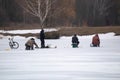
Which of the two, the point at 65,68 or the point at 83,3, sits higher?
the point at 83,3

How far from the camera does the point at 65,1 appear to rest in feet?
218

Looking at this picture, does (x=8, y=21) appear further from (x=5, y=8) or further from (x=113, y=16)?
(x=113, y=16)

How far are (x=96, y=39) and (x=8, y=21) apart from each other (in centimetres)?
3704

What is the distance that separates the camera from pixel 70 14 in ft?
210

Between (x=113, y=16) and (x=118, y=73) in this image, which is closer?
(x=118, y=73)

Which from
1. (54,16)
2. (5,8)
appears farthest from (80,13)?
(5,8)

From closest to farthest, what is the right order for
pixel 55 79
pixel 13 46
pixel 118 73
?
pixel 55 79
pixel 118 73
pixel 13 46

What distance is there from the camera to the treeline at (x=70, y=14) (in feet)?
211

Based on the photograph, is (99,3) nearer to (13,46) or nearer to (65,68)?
(13,46)

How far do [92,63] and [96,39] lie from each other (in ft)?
41.3

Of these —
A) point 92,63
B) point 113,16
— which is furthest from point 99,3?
point 92,63

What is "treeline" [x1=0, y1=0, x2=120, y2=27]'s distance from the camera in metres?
64.4

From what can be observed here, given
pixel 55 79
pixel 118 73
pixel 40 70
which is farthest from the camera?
pixel 40 70

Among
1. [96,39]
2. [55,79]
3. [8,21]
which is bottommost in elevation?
[55,79]
